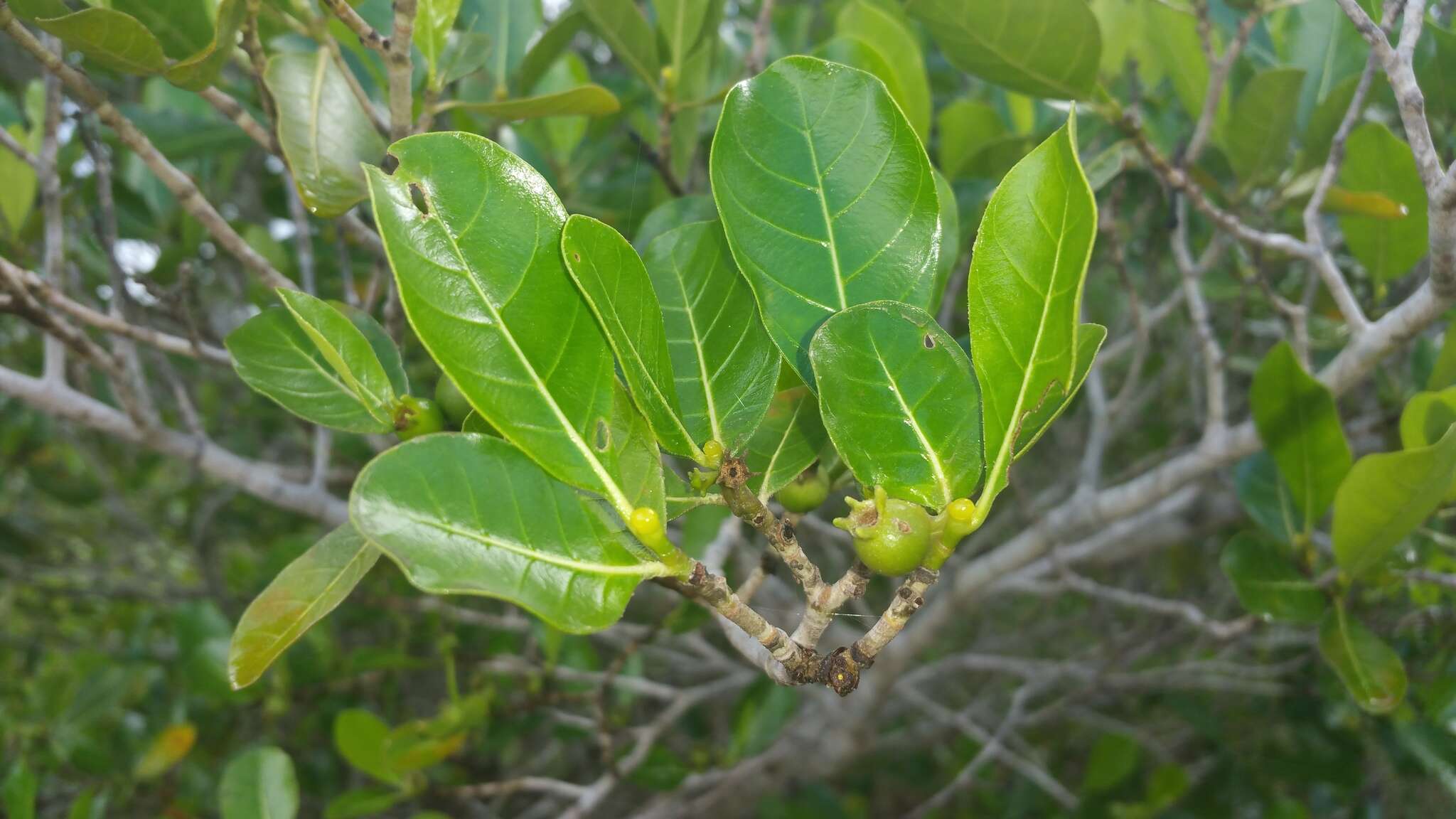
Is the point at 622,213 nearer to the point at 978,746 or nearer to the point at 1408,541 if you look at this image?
the point at 1408,541

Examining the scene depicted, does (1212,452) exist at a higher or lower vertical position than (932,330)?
lower

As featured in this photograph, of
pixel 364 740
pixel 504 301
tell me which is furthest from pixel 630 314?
pixel 364 740

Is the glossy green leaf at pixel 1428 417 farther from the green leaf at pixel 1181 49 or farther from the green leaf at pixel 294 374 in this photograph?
the green leaf at pixel 294 374

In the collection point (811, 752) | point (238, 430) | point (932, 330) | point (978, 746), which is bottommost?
point (978, 746)

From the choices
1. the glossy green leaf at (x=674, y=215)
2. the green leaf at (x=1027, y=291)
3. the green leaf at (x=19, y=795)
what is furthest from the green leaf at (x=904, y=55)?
the green leaf at (x=19, y=795)

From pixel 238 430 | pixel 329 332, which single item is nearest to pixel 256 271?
pixel 329 332
